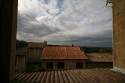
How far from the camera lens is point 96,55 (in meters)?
32.7

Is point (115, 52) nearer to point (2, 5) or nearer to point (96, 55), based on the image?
point (2, 5)

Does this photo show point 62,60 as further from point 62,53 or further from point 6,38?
point 6,38

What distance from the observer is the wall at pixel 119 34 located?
10477mm

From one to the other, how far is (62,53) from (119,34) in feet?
67.1

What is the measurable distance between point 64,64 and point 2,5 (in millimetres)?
22933

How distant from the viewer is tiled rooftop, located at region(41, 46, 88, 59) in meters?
29.4

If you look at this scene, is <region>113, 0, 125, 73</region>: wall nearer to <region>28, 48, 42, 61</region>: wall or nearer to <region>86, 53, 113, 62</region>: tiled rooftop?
<region>86, 53, 113, 62</region>: tiled rooftop

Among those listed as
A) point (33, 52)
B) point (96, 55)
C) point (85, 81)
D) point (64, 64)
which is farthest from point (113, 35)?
point (33, 52)

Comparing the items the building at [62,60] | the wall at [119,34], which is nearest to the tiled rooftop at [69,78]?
the wall at [119,34]

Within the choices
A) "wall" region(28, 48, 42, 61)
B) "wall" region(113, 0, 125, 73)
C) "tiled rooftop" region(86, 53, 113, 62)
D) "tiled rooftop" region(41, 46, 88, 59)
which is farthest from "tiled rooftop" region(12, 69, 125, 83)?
"wall" region(28, 48, 42, 61)

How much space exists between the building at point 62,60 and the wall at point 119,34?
17708mm

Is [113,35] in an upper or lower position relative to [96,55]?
upper

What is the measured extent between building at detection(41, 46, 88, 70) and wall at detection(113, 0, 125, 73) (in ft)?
58.1

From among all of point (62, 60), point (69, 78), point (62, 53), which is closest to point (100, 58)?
point (62, 53)
